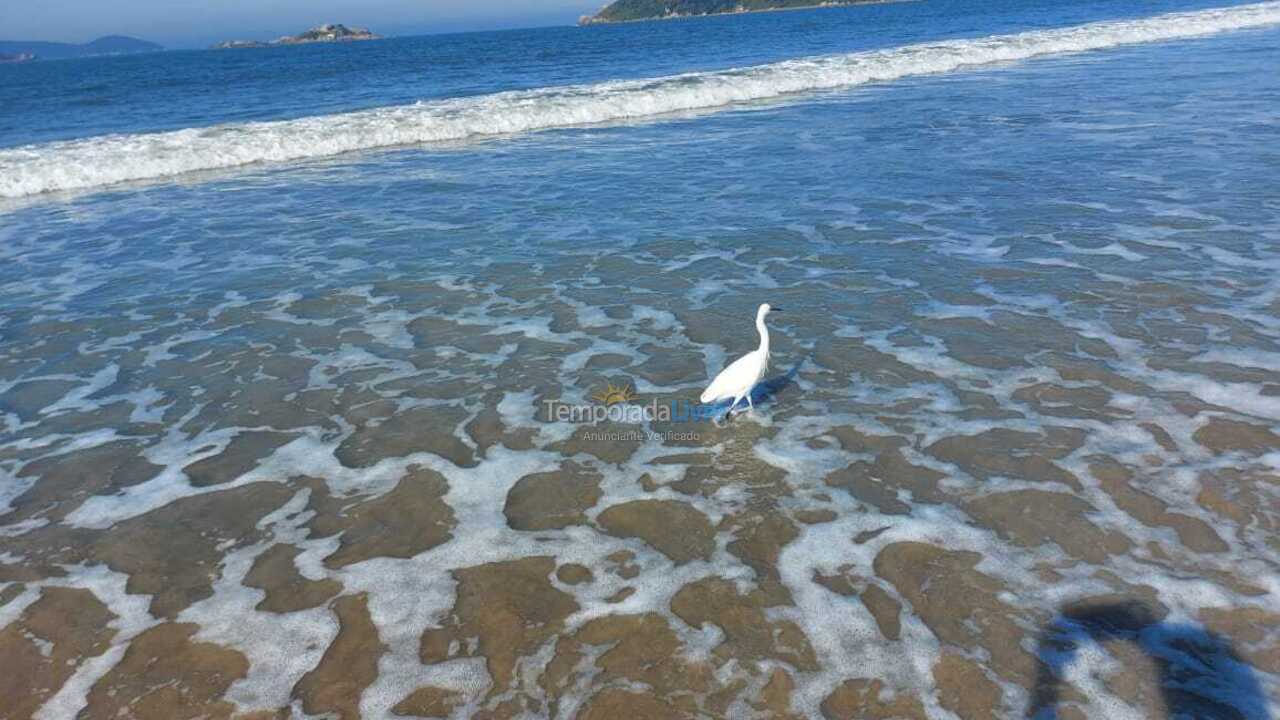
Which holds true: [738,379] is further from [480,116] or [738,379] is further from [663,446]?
[480,116]

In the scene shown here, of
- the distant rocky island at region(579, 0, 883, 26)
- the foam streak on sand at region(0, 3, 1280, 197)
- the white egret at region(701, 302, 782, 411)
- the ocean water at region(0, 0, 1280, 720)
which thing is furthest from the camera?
the distant rocky island at region(579, 0, 883, 26)

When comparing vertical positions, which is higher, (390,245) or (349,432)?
(390,245)

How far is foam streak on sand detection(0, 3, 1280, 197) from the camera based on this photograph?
18.2 metres

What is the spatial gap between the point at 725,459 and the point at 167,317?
714 centimetres

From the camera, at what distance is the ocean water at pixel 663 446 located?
13.5 ft

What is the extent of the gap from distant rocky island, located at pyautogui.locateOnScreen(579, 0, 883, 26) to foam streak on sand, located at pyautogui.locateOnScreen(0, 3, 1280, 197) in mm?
104052

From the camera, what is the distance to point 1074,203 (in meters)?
11.5

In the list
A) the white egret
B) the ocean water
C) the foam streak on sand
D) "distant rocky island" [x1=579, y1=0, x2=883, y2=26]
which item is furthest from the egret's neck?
"distant rocky island" [x1=579, y1=0, x2=883, y2=26]

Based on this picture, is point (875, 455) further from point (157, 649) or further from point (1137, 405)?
point (157, 649)

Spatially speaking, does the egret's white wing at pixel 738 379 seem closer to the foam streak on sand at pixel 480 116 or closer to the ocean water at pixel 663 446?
the ocean water at pixel 663 446

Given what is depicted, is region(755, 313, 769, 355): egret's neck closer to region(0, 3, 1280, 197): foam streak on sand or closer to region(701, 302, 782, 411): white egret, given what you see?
region(701, 302, 782, 411): white egret

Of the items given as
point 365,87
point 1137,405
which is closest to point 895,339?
point 1137,405

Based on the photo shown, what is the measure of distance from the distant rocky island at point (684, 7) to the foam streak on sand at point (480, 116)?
104m

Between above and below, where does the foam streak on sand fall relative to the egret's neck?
above
